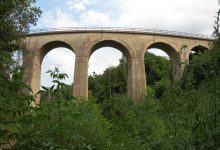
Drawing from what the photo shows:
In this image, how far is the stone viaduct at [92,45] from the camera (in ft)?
96.1

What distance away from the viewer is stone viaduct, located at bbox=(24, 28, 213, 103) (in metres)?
29.3

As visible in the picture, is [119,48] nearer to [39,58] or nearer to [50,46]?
[50,46]

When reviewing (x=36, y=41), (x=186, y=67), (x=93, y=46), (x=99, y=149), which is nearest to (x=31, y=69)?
(x=36, y=41)

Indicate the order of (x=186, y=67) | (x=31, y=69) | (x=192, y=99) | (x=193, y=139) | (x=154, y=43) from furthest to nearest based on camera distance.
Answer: (x=154, y=43)
(x=31, y=69)
(x=186, y=67)
(x=192, y=99)
(x=193, y=139)

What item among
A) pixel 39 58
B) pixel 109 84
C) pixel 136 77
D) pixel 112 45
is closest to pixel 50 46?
pixel 39 58

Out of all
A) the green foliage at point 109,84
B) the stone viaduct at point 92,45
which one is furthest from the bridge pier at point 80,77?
the green foliage at point 109,84

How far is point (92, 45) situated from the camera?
99.1 ft

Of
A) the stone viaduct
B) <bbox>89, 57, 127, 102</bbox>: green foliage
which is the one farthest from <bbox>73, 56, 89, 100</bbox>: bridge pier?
<bbox>89, 57, 127, 102</bbox>: green foliage

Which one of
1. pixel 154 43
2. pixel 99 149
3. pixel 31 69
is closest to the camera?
pixel 99 149

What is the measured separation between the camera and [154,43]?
3141 centimetres

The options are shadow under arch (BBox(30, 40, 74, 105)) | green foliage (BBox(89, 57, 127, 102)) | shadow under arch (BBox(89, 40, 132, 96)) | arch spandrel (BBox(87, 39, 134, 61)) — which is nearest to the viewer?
green foliage (BBox(89, 57, 127, 102))

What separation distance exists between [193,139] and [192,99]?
1.07ft

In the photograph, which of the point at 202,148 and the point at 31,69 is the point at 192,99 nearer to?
the point at 202,148

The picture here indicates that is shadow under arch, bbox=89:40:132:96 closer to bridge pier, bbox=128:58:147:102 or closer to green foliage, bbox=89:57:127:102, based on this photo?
bridge pier, bbox=128:58:147:102
